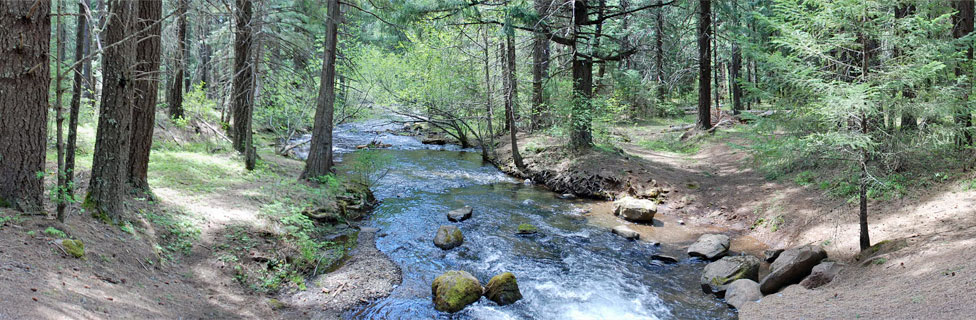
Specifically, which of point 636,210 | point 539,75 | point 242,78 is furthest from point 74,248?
point 539,75

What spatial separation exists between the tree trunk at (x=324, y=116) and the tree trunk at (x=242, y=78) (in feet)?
5.01

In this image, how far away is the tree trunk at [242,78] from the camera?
11.6 metres

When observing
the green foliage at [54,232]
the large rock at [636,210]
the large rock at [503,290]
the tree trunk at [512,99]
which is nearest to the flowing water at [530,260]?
the large rock at [503,290]

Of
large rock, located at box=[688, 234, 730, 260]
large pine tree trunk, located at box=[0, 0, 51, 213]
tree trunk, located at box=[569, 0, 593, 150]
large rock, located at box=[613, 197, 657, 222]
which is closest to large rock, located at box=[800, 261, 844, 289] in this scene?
large rock, located at box=[688, 234, 730, 260]

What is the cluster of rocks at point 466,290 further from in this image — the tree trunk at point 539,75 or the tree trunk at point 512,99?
the tree trunk at point 512,99

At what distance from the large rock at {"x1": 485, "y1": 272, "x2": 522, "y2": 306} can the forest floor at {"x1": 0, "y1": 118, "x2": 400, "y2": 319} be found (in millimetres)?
1421

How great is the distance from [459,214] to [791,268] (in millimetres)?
6179

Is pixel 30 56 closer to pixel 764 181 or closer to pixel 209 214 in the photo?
pixel 209 214

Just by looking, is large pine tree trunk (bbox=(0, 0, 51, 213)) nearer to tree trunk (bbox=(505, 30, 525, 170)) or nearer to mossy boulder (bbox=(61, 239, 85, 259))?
mossy boulder (bbox=(61, 239, 85, 259))

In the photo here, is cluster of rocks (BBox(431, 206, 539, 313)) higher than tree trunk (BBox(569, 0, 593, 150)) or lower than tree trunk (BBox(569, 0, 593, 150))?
lower

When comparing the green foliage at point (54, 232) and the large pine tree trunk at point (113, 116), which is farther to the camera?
the large pine tree trunk at point (113, 116)

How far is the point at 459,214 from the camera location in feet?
35.0

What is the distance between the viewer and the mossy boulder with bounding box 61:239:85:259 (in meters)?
4.83

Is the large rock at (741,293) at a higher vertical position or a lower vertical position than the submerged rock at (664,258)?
lower
